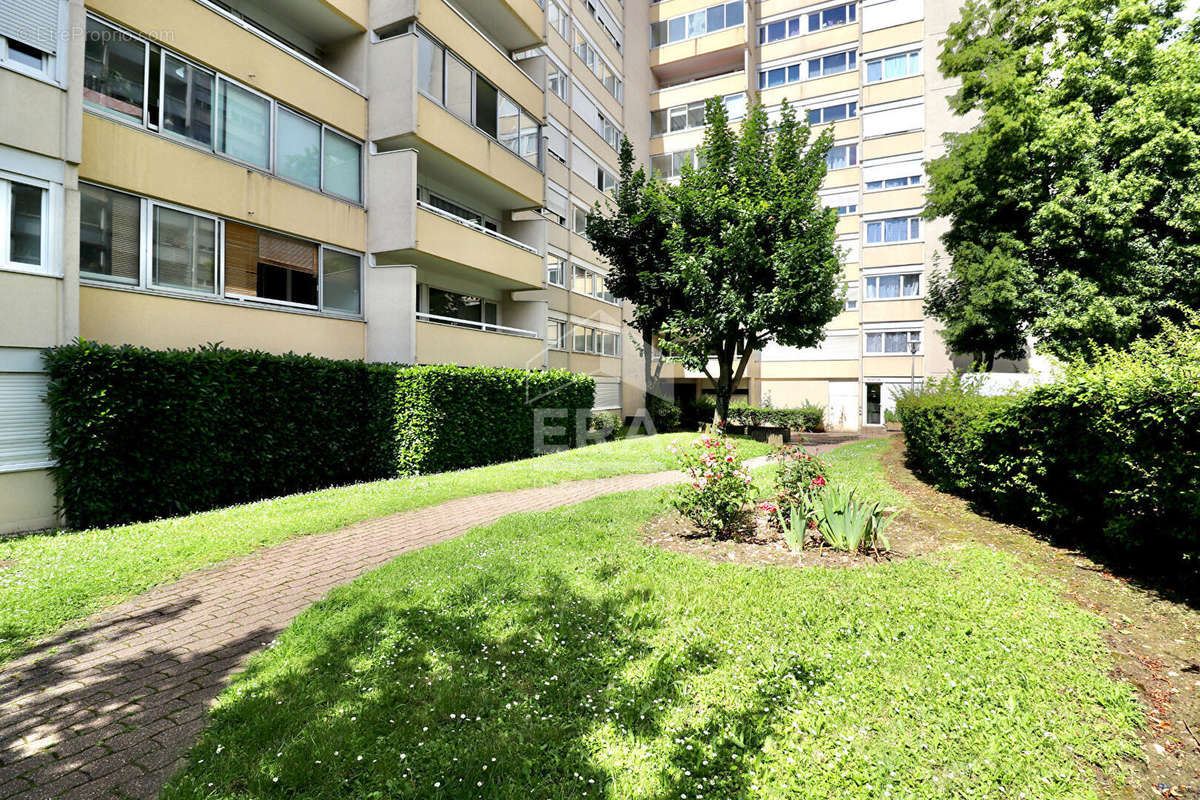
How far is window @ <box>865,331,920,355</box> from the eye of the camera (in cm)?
3303

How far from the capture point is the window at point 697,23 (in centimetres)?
3359

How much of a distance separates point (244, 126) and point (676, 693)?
13.0m

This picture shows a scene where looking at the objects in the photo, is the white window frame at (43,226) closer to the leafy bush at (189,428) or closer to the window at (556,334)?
the leafy bush at (189,428)

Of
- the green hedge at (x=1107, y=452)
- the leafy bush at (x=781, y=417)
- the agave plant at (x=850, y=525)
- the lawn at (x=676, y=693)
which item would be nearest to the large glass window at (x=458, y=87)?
the agave plant at (x=850, y=525)

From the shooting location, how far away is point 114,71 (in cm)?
920

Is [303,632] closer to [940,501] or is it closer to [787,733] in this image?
[787,733]

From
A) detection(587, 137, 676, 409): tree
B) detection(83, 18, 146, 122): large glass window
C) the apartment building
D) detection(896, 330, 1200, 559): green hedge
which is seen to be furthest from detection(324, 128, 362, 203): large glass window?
the apartment building

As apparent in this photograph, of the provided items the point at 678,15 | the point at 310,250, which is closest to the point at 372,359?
the point at 310,250

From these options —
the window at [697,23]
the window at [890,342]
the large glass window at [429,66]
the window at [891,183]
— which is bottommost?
the window at [890,342]

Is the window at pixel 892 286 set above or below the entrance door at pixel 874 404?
above

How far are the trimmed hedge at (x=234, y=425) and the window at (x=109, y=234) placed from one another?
65.9 inches

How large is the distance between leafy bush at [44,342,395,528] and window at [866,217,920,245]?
108 feet

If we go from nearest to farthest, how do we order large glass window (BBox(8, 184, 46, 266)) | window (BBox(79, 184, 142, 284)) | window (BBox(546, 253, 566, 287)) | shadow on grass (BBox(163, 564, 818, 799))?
A: 1. shadow on grass (BBox(163, 564, 818, 799))
2. large glass window (BBox(8, 184, 46, 266))
3. window (BBox(79, 184, 142, 284))
4. window (BBox(546, 253, 566, 287))

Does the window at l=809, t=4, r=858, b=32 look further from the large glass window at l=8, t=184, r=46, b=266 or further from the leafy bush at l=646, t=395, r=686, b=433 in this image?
the large glass window at l=8, t=184, r=46, b=266
